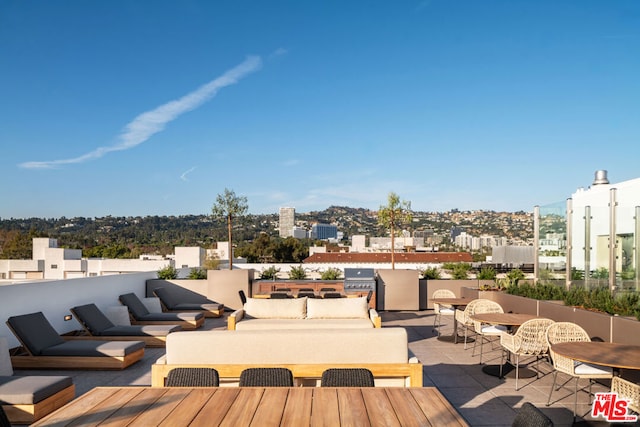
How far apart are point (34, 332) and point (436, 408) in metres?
6.83

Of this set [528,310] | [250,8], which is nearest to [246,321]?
[528,310]

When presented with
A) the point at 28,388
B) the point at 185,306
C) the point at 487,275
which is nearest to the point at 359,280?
the point at 487,275

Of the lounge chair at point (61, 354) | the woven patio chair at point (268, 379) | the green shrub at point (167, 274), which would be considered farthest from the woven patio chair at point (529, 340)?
the green shrub at point (167, 274)

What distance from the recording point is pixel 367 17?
14812 mm

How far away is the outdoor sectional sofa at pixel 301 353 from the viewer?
15.1ft

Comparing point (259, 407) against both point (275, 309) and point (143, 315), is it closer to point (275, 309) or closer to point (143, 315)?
point (275, 309)

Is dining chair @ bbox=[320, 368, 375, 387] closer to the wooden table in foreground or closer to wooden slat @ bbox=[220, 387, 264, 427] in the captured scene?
the wooden table in foreground

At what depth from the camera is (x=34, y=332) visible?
284 inches

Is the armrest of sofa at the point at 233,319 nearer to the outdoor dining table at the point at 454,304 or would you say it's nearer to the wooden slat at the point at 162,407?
the wooden slat at the point at 162,407

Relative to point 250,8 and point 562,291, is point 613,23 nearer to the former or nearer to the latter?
point 562,291

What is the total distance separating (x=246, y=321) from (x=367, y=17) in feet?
37.0

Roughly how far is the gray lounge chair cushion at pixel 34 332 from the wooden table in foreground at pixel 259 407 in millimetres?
4894

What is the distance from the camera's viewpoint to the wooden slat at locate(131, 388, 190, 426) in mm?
2482

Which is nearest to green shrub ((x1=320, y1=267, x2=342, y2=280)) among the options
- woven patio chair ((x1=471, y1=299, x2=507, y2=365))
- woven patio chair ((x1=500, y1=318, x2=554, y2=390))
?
woven patio chair ((x1=471, y1=299, x2=507, y2=365))
